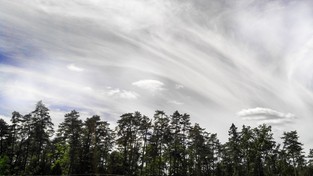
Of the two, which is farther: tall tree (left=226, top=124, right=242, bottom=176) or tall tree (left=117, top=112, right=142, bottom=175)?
tall tree (left=226, top=124, right=242, bottom=176)

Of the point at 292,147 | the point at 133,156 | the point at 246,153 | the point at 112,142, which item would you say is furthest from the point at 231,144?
the point at 112,142

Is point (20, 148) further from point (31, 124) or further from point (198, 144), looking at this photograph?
point (198, 144)

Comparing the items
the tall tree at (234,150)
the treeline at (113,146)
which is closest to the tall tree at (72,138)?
the treeline at (113,146)

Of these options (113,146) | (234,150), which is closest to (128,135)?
(113,146)

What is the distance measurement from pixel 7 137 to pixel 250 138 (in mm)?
57890

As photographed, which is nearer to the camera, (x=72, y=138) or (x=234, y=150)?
(x=72, y=138)

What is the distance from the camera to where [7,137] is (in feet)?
201

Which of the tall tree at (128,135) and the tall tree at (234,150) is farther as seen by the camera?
the tall tree at (234,150)

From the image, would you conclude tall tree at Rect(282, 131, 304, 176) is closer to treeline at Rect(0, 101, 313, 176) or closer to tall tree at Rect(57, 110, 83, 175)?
treeline at Rect(0, 101, 313, 176)

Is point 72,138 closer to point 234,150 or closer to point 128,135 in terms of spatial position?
point 128,135

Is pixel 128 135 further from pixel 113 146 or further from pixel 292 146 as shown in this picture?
pixel 292 146

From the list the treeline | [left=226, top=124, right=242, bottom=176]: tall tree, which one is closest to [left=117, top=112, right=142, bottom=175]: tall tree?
the treeline

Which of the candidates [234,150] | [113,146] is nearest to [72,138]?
[113,146]

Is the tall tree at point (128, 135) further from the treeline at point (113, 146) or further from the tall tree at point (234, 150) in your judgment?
the tall tree at point (234, 150)
